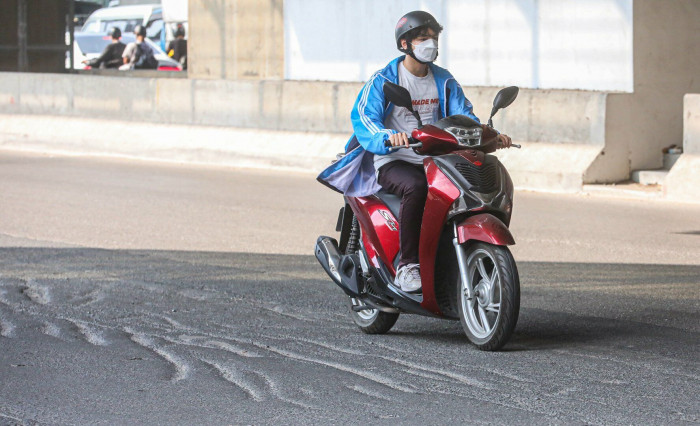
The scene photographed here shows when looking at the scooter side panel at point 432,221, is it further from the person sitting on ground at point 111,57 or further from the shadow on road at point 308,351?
the person sitting on ground at point 111,57

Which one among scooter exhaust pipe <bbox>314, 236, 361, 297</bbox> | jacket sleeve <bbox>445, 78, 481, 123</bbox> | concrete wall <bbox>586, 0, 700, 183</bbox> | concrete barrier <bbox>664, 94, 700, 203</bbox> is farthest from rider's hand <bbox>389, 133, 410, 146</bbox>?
concrete wall <bbox>586, 0, 700, 183</bbox>

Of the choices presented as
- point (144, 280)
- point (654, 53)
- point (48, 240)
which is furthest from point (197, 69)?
point (144, 280)

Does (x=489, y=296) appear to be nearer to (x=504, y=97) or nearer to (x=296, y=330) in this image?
(x=504, y=97)

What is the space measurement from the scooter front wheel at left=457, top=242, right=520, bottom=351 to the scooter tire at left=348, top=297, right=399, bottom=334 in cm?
64

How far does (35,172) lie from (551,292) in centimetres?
1053

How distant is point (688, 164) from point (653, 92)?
1.55m

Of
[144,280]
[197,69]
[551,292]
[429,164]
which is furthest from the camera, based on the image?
[197,69]

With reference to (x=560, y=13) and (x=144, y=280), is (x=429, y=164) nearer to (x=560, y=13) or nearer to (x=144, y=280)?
(x=144, y=280)

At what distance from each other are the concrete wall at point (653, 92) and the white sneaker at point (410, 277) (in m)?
7.98

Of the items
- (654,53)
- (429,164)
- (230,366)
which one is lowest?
(230,366)

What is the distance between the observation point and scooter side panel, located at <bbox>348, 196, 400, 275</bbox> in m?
6.60

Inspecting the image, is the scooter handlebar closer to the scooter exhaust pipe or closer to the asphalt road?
the scooter exhaust pipe

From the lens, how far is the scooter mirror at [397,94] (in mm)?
6168

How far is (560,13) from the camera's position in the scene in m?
15.3
